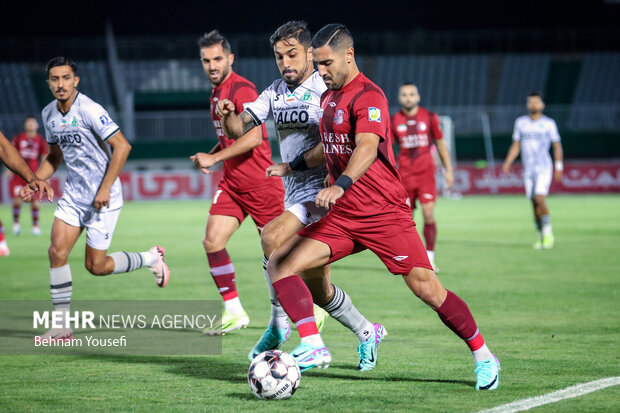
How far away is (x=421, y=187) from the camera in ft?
42.4

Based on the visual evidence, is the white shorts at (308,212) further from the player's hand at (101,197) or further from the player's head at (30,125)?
the player's head at (30,125)

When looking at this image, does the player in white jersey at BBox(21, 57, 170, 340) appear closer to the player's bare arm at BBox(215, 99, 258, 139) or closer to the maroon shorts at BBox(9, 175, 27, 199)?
the player's bare arm at BBox(215, 99, 258, 139)

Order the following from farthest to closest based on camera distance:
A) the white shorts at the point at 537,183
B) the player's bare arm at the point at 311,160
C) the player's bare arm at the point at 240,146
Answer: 1. the white shorts at the point at 537,183
2. the player's bare arm at the point at 240,146
3. the player's bare arm at the point at 311,160

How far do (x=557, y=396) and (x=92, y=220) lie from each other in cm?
425

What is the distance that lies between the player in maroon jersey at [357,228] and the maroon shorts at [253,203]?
2.46 m

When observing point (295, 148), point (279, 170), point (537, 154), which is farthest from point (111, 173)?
point (537, 154)

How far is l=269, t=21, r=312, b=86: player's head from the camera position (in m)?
6.18

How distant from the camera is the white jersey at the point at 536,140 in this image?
16.2 m

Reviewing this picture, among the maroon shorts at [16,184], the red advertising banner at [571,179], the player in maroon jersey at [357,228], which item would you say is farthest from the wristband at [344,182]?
the red advertising banner at [571,179]

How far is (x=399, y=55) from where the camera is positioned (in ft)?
149

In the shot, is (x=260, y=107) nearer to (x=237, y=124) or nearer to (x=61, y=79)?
(x=237, y=124)

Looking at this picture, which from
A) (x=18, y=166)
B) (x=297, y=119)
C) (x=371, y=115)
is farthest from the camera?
(x=18, y=166)

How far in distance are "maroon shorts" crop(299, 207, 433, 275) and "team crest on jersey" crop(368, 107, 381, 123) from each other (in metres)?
0.59

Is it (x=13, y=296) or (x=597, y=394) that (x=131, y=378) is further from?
(x=13, y=296)
